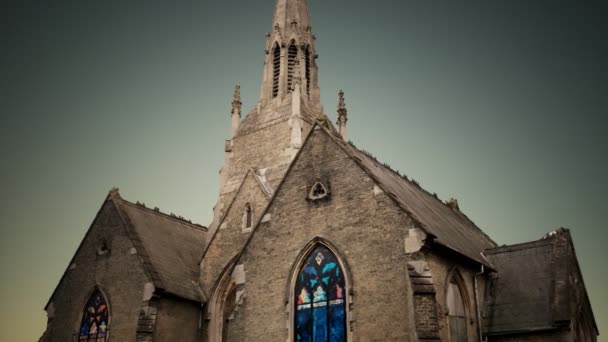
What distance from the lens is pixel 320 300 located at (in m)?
19.0

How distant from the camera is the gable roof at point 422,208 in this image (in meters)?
19.3

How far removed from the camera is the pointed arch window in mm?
38062

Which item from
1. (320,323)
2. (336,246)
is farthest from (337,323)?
(336,246)

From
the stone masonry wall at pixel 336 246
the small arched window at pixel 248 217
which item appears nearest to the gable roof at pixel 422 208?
the stone masonry wall at pixel 336 246

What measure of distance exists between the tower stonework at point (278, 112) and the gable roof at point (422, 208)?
8.03 m

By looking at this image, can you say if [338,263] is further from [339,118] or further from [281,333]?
[339,118]

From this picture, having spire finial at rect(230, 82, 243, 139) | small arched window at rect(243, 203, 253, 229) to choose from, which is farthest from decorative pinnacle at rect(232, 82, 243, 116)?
small arched window at rect(243, 203, 253, 229)

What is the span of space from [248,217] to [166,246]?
13.2 ft

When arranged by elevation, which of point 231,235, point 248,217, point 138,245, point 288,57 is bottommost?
point 138,245

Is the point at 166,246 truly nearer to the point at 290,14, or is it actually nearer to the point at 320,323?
the point at 320,323

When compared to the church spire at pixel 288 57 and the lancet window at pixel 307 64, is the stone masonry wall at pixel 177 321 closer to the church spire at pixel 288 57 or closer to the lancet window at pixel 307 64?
the church spire at pixel 288 57

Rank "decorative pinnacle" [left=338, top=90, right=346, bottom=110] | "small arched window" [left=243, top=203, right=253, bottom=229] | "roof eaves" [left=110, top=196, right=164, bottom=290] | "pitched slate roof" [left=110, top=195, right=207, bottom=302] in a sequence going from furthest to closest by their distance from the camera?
"decorative pinnacle" [left=338, top=90, right=346, bottom=110] < "small arched window" [left=243, top=203, right=253, bottom=229] < "pitched slate roof" [left=110, top=195, right=207, bottom=302] < "roof eaves" [left=110, top=196, right=164, bottom=290]

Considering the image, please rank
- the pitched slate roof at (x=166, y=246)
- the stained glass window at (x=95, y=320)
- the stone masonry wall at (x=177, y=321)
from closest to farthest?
the stone masonry wall at (x=177, y=321), the stained glass window at (x=95, y=320), the pitched slate roof at (x=166, y=246)

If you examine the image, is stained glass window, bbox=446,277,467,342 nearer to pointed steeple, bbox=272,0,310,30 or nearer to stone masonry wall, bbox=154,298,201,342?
stone masonry wall, bbox=154,298,201,342
